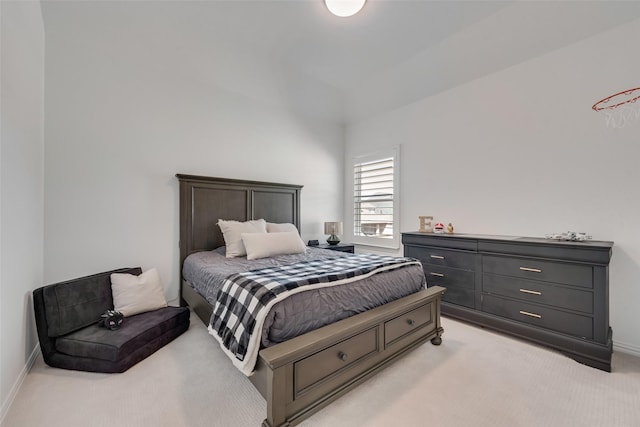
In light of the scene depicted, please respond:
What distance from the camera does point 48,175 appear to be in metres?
2.41

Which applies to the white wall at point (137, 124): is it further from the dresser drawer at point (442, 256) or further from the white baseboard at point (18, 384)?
the dresser drawer at point (442, 256)

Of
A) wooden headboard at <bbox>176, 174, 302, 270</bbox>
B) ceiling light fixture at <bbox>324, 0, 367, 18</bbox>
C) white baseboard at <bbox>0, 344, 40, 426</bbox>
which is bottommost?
white baseboard at <bbox>0, 344, 40, 426</bbox>

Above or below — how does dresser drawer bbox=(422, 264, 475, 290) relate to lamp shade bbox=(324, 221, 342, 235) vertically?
below

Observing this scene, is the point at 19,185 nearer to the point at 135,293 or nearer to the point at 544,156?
the point at 135,293

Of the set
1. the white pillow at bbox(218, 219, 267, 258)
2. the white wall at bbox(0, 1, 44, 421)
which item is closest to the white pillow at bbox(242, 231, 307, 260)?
the white pillow at bbox(218, 219, 267, 258)

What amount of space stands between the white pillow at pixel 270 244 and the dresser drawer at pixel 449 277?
1537 mm

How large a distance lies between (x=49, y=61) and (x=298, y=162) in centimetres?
292

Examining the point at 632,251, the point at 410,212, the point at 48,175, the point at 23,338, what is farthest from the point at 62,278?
the point at 632,251

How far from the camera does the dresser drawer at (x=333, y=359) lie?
4.67 feet

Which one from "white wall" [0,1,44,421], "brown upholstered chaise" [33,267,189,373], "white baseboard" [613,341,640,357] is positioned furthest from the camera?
"white baseboard" [613,341,640,357]

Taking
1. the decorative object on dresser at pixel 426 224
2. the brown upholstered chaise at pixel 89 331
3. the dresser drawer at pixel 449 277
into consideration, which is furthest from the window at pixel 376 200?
the brown upholstered chaise at pixel 89 331

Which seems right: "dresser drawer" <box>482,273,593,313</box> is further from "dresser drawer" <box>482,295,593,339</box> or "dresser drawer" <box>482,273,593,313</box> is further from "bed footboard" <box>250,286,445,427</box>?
"bed footboard" <box>250,286,445,427</box>

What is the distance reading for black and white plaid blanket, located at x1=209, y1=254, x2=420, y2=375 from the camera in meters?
1.44

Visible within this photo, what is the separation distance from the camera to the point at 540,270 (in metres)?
2.32
